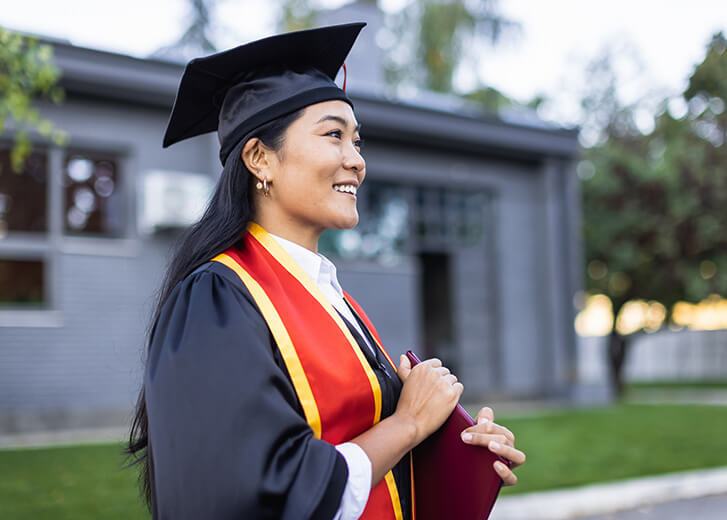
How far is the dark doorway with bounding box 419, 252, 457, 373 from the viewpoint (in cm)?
1694

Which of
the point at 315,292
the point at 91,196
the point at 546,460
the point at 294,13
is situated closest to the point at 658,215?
the point at 294,13

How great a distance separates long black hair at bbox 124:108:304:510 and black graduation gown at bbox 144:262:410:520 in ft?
0.80

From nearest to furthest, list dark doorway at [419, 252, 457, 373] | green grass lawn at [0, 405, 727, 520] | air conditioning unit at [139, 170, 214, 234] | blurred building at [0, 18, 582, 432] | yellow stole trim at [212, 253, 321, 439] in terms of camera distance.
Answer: yellow stole trim at [212, 253, 321, 439] < green grass lawn at [0, 405, 727, 520] < blurred building at [0, 18, 582, 432] < air conditioning unit at [139, 170, 214, 234] < dark doorway at [419, 252, 457, 373]

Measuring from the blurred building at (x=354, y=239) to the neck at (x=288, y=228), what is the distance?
19.6 feet

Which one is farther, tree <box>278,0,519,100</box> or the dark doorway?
tree <box>278,0,519,100</box>

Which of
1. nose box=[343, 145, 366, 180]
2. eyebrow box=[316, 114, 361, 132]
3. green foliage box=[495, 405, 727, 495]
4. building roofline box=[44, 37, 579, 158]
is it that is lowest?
green foliage box=[495, 405, 727, 495]

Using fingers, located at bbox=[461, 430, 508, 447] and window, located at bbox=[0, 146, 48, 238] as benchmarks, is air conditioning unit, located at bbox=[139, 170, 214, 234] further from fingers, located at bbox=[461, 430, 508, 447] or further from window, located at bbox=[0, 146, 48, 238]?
fingers, located at bbox=[461, 430, 508, 447]

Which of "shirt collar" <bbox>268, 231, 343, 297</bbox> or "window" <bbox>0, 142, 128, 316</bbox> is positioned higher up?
"window" <bbox>0, 142, 128, 316</bbox>

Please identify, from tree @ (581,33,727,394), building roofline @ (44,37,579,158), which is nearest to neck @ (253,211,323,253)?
building roofline @ (44,37,579,158)

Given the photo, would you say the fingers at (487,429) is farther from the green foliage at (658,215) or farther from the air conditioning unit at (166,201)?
the green foliage at (658,215)

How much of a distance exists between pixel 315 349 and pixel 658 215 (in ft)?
68.6

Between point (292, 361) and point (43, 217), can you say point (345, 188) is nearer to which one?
point (292, 361)

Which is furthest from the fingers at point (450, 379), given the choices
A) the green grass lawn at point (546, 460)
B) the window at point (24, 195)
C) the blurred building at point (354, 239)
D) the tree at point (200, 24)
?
the tree at point (200, 24)

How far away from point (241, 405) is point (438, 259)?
16115 mm
